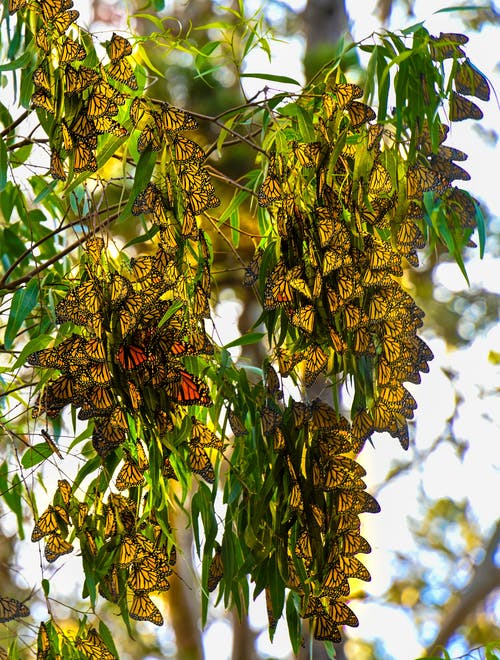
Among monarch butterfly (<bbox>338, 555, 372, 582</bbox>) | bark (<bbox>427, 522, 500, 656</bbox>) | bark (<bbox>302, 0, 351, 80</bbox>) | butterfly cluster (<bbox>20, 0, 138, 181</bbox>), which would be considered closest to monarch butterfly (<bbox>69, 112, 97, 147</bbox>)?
butterfly cluster (<bbox>20, 0, 138, 181</bbox>)

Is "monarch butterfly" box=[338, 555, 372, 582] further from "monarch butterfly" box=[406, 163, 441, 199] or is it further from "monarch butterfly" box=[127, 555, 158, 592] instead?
"monarch butterfly" box=[406, 163, 441, 199]

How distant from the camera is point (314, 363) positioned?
1.22 metres

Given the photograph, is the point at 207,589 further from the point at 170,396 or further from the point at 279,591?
the point at 170,396

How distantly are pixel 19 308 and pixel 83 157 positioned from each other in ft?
1.09

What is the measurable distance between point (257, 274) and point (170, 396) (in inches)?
9.4

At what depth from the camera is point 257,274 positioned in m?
1.33

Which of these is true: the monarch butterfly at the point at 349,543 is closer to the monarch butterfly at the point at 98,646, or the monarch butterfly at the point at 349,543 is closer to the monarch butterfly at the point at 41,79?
the monarch butterfly at the point at 98,646

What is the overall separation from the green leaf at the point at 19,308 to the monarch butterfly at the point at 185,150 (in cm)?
41

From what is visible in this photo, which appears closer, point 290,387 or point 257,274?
point 257,274

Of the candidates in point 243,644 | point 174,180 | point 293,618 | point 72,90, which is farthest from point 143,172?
point 243,644

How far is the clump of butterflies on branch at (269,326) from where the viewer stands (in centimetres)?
118

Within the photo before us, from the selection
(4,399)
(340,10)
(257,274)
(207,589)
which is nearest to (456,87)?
(257,274)

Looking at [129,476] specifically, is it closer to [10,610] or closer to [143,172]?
[10,610]

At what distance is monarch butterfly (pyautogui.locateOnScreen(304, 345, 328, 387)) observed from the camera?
1.21 metres
